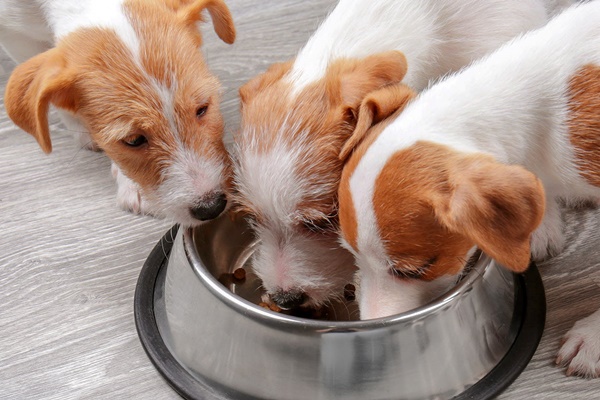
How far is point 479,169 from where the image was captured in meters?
1.58

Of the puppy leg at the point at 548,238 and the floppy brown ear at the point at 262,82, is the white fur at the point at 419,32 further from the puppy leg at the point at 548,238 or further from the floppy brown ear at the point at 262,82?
the puppy leg at the point at 548,238

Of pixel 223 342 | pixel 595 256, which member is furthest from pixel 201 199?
pixel 595 256

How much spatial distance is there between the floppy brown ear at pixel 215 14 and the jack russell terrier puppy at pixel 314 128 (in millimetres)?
312

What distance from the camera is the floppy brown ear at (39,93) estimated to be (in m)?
2.00

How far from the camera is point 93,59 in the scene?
6.61 ft

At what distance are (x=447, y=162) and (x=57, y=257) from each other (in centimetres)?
141

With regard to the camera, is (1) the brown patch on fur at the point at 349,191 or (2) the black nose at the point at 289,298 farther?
(2) the black nose at the point at 289,298

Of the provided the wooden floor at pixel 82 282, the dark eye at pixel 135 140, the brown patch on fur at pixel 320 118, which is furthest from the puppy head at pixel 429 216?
the dark eye at pixel 135 140

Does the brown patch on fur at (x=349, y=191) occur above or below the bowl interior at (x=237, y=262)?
above

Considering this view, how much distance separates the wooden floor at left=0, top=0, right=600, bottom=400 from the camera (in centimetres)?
209

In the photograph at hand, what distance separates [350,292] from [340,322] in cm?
41

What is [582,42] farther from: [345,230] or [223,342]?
[223,342]

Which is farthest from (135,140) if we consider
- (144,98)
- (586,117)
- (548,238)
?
(548,238)

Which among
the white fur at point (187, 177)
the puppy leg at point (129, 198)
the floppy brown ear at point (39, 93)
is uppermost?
the floppy brown ear at point (39, 93)
